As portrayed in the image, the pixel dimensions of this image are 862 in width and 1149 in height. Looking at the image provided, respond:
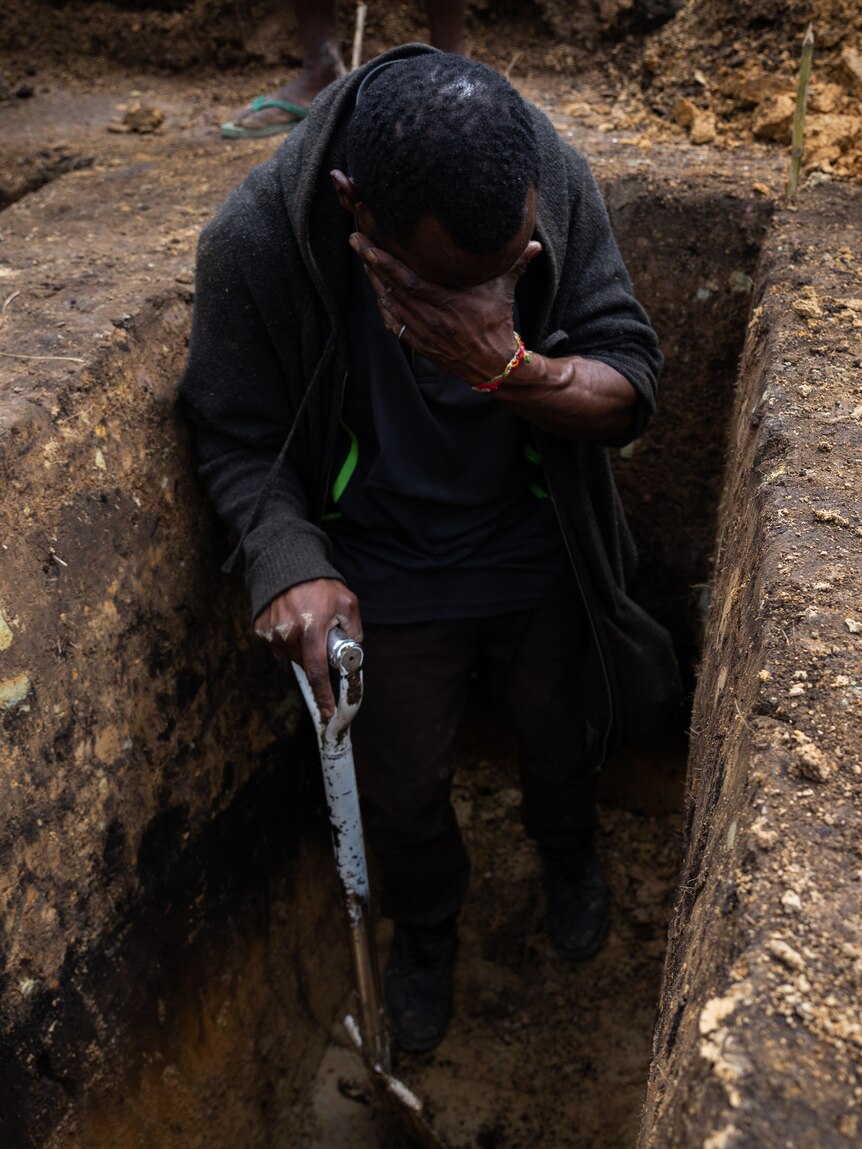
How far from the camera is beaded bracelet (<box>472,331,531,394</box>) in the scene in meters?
1.65

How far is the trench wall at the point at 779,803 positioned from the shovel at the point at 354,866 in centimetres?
59

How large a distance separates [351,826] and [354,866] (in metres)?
0.13

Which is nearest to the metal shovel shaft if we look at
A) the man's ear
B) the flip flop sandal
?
the man's ear

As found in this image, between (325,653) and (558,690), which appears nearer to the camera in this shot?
(325,653)

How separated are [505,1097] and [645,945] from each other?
0.54 m

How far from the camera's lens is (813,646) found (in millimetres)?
1239

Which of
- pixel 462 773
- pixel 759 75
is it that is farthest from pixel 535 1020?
pixel 759 75

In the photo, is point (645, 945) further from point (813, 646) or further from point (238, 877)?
point (813, 646)

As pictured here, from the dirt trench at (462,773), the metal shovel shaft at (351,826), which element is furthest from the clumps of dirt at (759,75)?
the metal shovel shaft at (351,826)

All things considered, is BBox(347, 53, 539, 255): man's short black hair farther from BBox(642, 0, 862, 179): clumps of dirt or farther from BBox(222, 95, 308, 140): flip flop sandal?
BBox(222, 95, 308, 140): flip flop sandal

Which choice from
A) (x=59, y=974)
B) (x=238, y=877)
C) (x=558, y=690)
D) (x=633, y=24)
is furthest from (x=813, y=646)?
(x=633, y=24)

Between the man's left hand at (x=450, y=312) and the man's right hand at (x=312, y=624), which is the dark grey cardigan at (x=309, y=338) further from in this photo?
the man's left hand at (x=450, y=312)

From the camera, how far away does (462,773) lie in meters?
3.38

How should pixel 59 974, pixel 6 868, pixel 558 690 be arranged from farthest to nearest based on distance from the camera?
1. pixel 558 690
2. pixel 59 974
3. pixel 6 868
